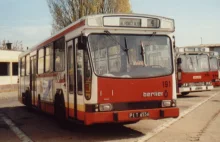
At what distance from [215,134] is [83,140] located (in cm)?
333

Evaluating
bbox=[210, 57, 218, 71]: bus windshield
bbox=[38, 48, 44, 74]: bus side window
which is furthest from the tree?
bbox=[38, 48, 44, 74]: bus side window

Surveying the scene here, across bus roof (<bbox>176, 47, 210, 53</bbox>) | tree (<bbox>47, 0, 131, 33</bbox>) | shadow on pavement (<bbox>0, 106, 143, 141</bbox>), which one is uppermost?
tree (<bbox>47, 0, 131, 33</bbox>)

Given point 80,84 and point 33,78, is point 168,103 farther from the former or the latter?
point 33,78

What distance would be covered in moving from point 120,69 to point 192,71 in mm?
14649

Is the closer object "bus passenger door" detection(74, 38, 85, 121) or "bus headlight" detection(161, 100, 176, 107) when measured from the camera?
"bus passenger door" detection(74, 38, 85, 121)

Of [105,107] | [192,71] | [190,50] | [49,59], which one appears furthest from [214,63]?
[105,107]

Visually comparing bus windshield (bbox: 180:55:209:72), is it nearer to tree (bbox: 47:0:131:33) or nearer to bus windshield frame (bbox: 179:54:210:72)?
bus windshield frame (bbox: 179:54:210:72)

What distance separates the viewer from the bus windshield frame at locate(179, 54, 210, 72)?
2280cm

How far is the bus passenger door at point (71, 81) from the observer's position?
9.70m

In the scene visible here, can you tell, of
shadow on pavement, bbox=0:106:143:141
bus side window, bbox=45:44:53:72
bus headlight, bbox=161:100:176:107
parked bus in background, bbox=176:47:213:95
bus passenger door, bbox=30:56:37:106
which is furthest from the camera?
parked bus in background, bbox=176:47:213:95

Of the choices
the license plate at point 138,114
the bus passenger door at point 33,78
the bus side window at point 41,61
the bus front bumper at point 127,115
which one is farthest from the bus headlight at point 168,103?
the bus passenger door at point 33,78

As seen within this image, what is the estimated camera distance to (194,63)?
23203 millimetres

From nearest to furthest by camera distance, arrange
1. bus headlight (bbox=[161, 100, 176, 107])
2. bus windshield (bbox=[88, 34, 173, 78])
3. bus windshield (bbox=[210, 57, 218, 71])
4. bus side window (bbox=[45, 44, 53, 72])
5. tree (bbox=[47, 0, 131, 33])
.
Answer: bus windshield (bbox=[88, 34, 173, 78])
bus headlight (bbox=[161, 100, 176, 107])
bus side window (bbox=[45, 44, 53, 72])
bus windshield (bbox=[210, 57, 218, 71])
tree (bbox=[47, 0, 131, 33])

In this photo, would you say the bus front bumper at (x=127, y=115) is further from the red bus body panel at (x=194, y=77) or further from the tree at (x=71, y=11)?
the tree at (x=71, y=11)
